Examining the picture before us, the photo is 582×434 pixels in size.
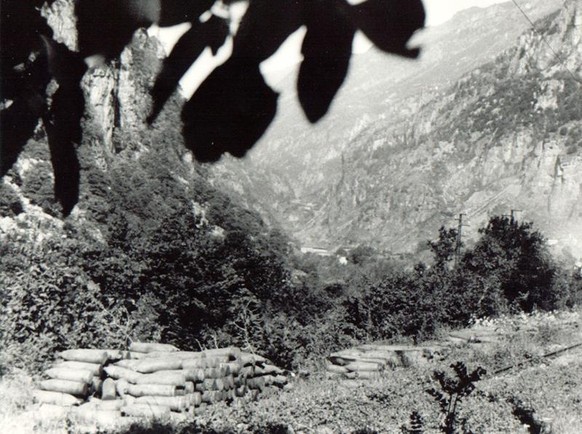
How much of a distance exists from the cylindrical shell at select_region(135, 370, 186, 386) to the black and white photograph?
0.03 metres

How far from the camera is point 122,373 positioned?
7.57 meters

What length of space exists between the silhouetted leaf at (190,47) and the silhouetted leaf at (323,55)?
0.12 m

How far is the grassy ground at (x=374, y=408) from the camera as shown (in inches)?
247

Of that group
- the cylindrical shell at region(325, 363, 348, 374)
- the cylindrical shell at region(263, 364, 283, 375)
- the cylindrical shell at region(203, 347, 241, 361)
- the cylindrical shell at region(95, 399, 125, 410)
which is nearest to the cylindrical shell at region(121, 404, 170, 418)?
the cylindrical shell at region(95, 399, 125, 410)

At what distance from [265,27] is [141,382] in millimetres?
7042

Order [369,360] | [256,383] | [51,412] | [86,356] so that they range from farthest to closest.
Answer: [369,360] < [256,383] < [86,356] < [51,412]

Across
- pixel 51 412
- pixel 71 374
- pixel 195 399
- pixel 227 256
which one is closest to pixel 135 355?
pixel 71 374

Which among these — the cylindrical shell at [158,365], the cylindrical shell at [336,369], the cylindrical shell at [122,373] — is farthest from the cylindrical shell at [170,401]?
the cylindrical shell at [336,369]

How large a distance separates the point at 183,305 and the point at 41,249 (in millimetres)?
2954

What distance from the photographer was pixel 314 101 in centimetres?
79

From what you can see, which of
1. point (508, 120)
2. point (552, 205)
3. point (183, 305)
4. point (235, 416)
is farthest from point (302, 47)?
point (508, 120)

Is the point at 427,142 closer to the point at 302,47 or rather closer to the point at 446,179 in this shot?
the point at 446,179

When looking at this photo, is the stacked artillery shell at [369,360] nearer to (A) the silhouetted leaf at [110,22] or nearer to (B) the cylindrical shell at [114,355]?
(B) the cylindrical shell at [114,355]

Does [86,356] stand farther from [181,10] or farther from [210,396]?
[181,10]
